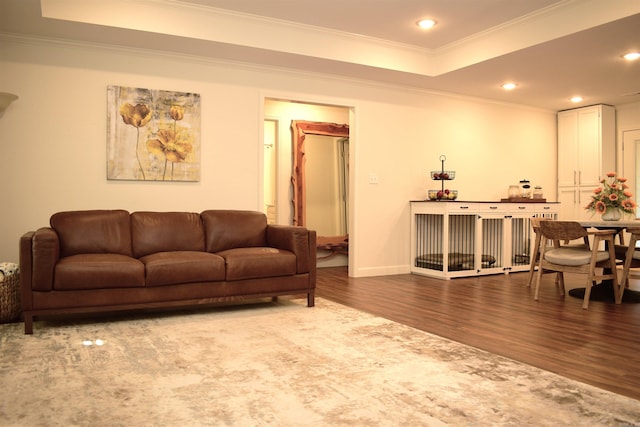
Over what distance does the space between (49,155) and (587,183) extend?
7324 millimetres

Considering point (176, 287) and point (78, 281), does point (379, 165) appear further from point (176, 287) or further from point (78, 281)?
point (78, 281)

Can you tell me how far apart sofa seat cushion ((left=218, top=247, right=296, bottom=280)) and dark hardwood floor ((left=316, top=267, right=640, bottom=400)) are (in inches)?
28.1

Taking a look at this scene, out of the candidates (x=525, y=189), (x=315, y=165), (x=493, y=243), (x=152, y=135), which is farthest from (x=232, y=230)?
(x=525, y=189)

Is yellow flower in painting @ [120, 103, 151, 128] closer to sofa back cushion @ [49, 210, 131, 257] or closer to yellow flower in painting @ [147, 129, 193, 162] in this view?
yellow flower in painting @ [147, 129, 193, 162]

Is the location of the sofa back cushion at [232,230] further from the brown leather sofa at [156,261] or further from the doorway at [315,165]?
the doorway at [315,165]

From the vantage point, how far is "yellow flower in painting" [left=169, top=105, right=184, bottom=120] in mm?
5037

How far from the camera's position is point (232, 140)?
5.37 metres

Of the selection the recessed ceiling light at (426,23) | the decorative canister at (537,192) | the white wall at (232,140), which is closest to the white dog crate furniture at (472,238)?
the white wall at (232,140)

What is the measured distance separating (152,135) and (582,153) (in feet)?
21.0

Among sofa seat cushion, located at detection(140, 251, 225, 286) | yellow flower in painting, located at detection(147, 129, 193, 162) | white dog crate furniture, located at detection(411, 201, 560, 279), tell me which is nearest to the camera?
sofa seat cushion, located at detection(140, 251, 225, 286)

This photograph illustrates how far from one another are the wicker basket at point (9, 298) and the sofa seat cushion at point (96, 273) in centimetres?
42

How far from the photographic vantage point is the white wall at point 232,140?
4.49 meters

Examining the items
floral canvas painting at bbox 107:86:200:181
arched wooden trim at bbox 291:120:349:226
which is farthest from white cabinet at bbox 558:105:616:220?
floral canvas painting at bbox 107:86:200:181

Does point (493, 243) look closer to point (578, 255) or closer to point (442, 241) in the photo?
point (442, 241)
